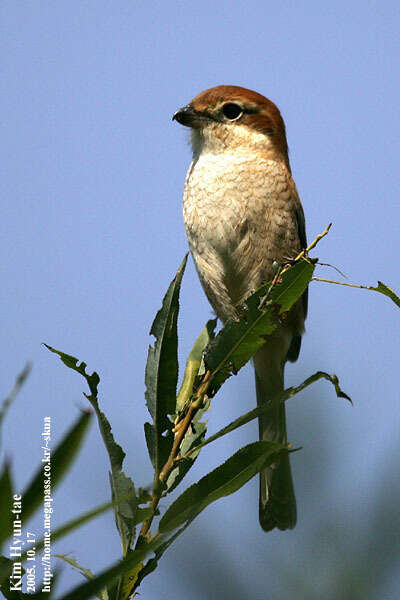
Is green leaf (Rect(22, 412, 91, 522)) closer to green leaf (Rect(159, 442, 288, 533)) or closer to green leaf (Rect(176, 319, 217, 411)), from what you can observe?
green leaf (Rect(159, 442, 288, 533))

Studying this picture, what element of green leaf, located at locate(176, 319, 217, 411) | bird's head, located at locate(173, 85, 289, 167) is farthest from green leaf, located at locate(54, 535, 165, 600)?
bird's head, located at locate(173, 85, 289, 167)

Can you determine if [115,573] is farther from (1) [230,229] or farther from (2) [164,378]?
(1) [230,229]

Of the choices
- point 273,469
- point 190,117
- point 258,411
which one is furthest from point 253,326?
point 190,117

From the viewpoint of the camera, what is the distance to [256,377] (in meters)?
3.82

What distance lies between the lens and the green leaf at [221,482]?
1245 millimetres

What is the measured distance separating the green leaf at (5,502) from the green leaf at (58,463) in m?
0.02

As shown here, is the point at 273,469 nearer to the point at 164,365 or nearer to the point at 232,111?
the point at 164,365

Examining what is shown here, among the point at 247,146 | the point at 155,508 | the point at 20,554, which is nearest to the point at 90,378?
the point at 155,508

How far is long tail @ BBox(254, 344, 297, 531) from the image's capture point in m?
2.75

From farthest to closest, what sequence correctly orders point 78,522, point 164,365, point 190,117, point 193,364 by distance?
point 190,117 < point 193,364 < point 164,365 < point 78,522

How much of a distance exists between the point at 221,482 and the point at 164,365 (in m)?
0.35

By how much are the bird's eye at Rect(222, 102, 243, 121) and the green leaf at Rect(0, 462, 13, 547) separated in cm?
312

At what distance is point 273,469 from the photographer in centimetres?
305

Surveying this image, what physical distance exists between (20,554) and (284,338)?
3.13m
